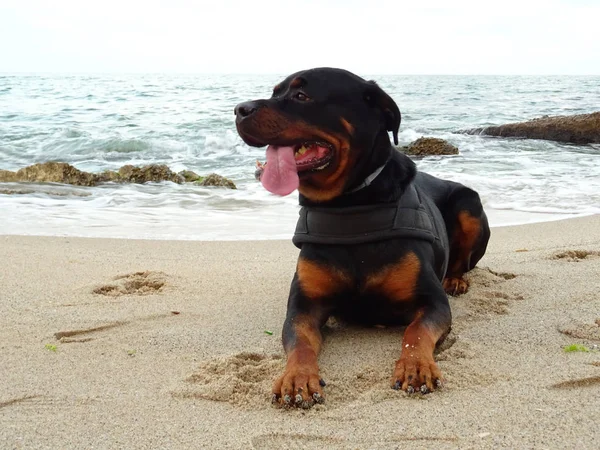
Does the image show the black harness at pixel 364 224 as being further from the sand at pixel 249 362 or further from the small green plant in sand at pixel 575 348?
the small green plant in sand at pixel 575 348

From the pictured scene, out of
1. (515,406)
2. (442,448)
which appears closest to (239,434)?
(442,448)

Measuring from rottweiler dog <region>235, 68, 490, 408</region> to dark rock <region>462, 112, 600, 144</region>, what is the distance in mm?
16091

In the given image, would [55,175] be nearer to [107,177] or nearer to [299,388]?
[107,177]

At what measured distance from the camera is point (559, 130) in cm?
1836

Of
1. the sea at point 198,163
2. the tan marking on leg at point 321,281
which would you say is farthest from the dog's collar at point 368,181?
the sea at point 198,163

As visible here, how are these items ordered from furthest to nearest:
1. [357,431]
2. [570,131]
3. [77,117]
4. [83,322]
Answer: [77,117] < [570,131] < [83,322] < [357,431]

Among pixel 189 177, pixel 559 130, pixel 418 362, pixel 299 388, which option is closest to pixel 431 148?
pixel 559 130

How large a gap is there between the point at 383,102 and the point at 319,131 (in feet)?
1.52

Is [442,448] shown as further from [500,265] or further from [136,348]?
[500,265]

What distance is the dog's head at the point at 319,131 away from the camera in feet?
10.5

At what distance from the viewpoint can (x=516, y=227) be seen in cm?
714

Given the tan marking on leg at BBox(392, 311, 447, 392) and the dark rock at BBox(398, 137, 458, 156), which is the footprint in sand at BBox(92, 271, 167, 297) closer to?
the tan marking on leg at BBox(392, 311, 447, 392)

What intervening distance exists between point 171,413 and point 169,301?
1876 millimetres

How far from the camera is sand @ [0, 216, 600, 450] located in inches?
90.0
